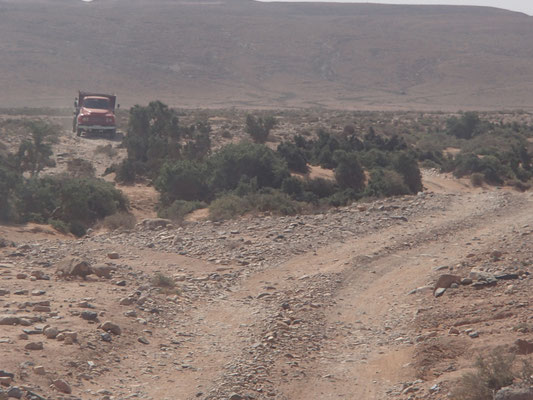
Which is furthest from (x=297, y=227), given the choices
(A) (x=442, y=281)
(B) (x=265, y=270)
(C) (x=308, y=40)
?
(C) (x=308, y=40)

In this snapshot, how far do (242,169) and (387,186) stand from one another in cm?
462

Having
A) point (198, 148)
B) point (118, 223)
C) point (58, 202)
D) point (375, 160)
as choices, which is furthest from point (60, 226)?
point (375, 160)

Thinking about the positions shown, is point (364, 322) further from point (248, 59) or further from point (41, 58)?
point (248, 59)

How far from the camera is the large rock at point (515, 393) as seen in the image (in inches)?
235

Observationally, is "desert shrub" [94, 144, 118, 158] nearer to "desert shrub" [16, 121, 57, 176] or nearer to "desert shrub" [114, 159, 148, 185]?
"desert shrub" [16, 121, 57, 176]

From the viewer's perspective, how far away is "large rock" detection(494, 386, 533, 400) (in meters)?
5.96

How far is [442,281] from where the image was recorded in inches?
405

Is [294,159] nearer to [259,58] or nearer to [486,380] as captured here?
[486,380]

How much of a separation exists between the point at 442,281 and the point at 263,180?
1270 cm

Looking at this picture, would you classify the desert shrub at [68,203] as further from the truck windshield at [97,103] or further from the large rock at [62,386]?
the truck windshield at [97,103]

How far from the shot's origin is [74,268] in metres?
10.6

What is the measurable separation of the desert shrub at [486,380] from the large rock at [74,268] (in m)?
6.13

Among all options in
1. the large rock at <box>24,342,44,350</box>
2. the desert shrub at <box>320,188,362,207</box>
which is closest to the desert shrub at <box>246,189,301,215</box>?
the desert shrub at <box>320,188,362,207</box>

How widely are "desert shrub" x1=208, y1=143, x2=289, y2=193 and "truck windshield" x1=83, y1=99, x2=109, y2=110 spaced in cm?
1631
